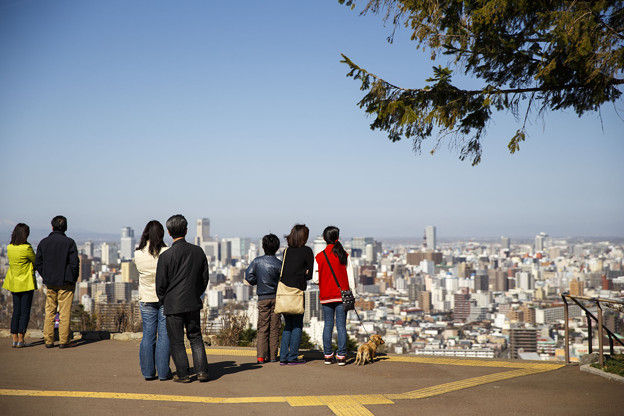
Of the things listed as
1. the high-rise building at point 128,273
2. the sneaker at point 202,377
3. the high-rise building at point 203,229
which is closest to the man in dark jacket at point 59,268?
the sneaker at point 202,377

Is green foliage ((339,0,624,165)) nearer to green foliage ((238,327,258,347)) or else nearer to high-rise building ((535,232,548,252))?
green foliage ((238,327,258,347))

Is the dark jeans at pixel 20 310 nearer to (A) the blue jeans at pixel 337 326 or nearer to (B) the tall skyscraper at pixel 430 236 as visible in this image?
(A) the blue jeans at pixel 337 326

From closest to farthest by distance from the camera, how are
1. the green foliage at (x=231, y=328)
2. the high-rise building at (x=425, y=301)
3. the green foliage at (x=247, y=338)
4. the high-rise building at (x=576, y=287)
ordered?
1. the green foliage at (x=231, y=328)
2. the green foliage at (x=247, y=338)
3. the high-rise building at (x=576, y=287)
4. the high-rise building at (x=425, y=301)

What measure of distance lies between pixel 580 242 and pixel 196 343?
127638 mm

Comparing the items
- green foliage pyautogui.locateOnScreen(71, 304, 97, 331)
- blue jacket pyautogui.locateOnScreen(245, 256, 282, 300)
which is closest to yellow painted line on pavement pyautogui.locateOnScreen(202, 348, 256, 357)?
blue jacket pyautogui.locateOnScreen(245, 256, 282, 300)

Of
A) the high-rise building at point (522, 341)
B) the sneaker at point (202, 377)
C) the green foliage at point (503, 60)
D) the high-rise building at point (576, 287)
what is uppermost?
the green foliage at point (503, 60)

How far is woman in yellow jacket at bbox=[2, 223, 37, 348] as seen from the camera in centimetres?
908

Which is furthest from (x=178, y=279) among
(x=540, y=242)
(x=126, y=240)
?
(x=540, y=242)

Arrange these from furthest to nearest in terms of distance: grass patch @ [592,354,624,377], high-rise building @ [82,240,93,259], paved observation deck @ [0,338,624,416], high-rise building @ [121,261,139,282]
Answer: high-rise building @ [82,240,93,259] < high-rise building @ [121,261,139,282] < grass patch @ [592,354,624,377] < paved observation deck @ [0,338,624,416]

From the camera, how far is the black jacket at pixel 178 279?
6617 mm

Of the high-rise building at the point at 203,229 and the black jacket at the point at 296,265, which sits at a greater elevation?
the high-rise building at the point at 203,229

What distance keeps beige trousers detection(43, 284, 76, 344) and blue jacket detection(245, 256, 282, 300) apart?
2730 millimetres

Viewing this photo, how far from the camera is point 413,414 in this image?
5566 millimetres

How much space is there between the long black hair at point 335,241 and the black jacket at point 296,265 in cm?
31
